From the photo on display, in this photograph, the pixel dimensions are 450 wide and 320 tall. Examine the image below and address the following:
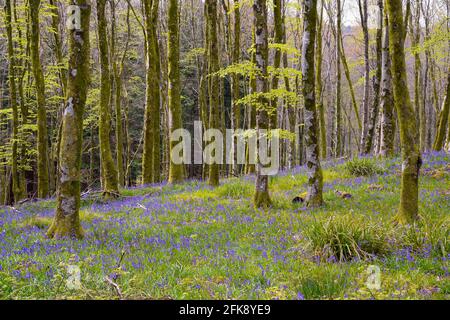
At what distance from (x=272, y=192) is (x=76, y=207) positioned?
22.0ft

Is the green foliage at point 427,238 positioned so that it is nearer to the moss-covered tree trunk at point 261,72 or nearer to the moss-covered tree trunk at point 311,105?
the moss-covered tree trunk at point 311,105

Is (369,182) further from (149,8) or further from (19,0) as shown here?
(19,0)

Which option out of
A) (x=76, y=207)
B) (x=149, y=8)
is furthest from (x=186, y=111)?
(x=76, y=207)

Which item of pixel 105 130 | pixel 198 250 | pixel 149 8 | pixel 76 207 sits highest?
pixel 149 8

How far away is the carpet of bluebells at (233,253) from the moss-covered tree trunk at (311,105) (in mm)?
509

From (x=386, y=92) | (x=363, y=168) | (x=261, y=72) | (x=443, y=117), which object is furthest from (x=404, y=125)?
(x=443, y=117)

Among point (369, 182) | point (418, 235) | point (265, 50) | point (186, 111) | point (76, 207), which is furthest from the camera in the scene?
point (186, 111)

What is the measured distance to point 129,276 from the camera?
5445mm

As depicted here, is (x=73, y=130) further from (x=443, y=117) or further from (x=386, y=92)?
(x=443, y=117)

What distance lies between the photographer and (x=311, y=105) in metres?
10.4

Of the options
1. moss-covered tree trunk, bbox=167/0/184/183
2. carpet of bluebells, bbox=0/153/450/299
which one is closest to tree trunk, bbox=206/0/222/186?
moss-covered tree trunk, bbox=167/0/184/183

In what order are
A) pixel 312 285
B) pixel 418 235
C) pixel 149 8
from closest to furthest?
pixel 312 285, pixel 418 235, pixel 149 8

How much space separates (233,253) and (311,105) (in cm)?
534

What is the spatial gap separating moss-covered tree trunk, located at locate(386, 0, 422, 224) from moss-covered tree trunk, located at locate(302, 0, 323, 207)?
270 centimetres
